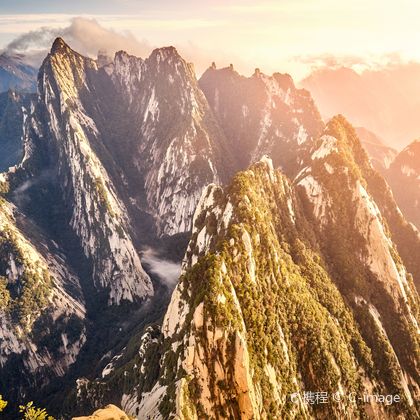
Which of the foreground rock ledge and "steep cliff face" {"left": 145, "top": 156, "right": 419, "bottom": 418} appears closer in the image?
the foreground rock ledge

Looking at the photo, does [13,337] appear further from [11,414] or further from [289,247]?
[289,247]

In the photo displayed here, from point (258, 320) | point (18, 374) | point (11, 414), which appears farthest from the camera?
point (18, 374)

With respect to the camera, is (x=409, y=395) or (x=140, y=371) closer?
(x=140, y=371)

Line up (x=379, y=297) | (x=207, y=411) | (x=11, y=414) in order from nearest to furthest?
(x=207, y=411) < (x=379, y=297) < (x=11, y=414)

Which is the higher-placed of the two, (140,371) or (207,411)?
(140,371)

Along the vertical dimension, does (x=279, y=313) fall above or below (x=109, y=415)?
above

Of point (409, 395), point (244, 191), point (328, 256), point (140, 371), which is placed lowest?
point (409, 395)

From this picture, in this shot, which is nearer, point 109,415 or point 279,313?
point 109,415

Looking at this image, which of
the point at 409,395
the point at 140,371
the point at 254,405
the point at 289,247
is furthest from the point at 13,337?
the point at 409,395

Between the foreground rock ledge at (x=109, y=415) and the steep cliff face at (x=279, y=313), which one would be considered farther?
the steep cliff face at (x=279, y=313)

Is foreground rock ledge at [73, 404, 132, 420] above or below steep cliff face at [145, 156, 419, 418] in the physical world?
below

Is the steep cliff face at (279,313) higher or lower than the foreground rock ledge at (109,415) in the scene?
higher
